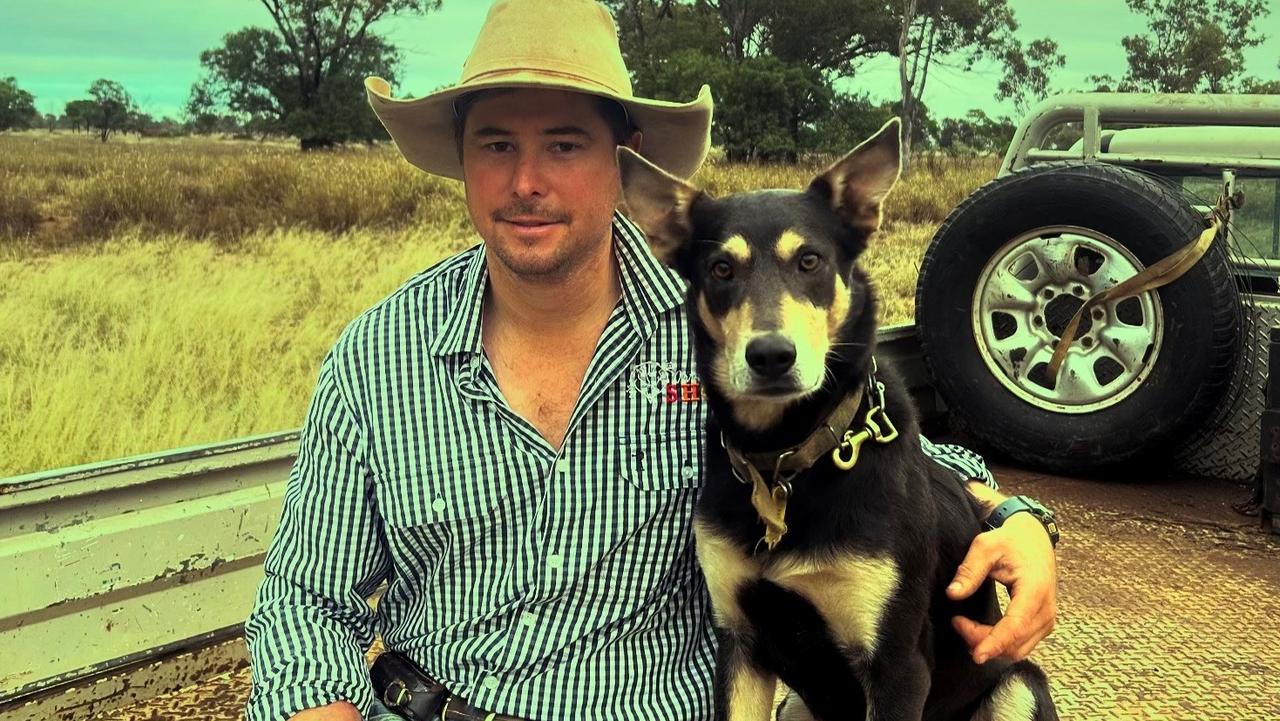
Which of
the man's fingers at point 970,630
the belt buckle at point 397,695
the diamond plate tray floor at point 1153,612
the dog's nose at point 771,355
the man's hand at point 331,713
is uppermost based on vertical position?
the dog's nose at point 771,355

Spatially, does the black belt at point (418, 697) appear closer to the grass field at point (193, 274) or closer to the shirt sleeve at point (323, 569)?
the shirt sleeve at point (323, 569)

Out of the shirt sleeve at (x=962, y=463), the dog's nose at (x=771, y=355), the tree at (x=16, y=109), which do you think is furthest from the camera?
the tree at (x=16, y=109)

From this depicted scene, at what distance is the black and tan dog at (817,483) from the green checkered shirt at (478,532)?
0.52 feet

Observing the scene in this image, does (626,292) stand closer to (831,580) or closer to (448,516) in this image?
(448,516)

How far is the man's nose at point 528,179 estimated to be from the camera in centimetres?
219

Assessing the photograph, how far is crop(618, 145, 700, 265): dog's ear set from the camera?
2265mm

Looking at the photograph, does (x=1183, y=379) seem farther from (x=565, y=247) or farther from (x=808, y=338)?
(x=565, y=247)

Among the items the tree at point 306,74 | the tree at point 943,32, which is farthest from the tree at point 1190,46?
the tree at point 306,74

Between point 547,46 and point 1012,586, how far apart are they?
4.65 ft

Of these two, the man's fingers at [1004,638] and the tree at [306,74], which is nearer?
the man's fingers at [1004,638]

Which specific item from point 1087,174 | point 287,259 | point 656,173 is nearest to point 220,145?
point 287,259

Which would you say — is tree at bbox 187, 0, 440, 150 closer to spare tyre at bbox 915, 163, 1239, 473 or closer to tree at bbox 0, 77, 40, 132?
tree at bbox 0, 77, 40, 132

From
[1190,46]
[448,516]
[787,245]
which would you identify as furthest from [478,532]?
[1190,46]

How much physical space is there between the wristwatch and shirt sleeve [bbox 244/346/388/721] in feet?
4.21
